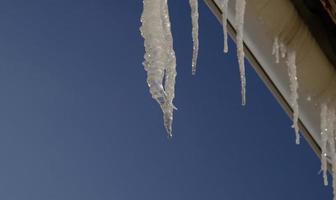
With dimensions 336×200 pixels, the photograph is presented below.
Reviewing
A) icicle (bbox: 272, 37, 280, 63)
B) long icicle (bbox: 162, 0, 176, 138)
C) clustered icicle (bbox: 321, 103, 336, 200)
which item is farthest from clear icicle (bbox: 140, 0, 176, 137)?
clustered icicle (bbox: 321, 103, 336, 200)

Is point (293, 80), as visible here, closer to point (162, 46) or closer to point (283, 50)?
point (283, 50)

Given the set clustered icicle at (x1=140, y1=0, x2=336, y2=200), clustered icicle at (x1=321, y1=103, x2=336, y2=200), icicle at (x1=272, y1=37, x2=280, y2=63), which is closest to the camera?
clustered icicle at (x1=140, y1=0, x2=336, y2=200)

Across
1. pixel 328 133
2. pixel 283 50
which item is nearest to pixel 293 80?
pixel 283 50

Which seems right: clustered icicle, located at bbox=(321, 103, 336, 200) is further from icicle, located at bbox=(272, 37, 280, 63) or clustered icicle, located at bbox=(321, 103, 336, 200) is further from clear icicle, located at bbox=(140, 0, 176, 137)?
clear icicle, located at bbox=(140, 0, 176, 137)

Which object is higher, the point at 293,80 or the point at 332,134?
the point at 293,80

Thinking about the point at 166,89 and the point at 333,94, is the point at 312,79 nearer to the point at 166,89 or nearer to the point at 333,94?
the point at 333,94

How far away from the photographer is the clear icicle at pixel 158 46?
2.30ft

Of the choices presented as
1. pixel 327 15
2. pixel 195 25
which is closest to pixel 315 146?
pixel 327 15

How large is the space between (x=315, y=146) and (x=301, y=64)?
308 mm

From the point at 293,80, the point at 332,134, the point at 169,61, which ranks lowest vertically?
the point at 332,134

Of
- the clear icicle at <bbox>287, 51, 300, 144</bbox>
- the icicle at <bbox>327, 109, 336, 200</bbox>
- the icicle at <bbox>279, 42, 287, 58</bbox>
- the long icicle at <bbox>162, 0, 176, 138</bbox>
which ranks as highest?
the long icicle at <bbox>162, 0, 176, 138</bbox>

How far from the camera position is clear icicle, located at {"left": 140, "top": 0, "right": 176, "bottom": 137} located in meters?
0.70

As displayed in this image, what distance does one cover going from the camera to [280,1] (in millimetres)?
808

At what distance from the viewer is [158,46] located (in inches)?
27.9
